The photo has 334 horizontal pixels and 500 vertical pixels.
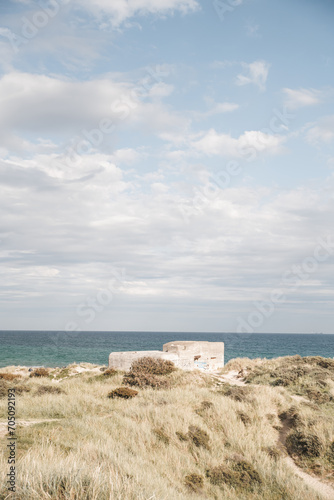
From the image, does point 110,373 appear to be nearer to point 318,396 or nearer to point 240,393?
point 240,393

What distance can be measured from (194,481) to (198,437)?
7.33 ft

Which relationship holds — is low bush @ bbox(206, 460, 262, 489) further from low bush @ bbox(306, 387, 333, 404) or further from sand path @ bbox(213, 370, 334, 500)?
low bush @ bbox(306, 387, 333, 404)

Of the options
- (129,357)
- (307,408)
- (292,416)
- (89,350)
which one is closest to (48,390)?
(129,357)

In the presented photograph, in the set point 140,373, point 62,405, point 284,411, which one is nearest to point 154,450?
point 62,405

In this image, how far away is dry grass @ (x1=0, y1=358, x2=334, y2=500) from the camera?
534 centimetres

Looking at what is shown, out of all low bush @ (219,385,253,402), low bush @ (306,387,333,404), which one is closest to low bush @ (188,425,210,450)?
low bush @ (219,385,253,402)

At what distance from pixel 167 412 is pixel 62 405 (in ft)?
12.2

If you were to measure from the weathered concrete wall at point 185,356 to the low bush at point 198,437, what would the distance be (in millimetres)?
10025

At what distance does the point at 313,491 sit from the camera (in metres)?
8.08

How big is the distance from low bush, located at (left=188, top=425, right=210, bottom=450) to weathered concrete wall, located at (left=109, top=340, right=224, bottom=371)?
10025 mm

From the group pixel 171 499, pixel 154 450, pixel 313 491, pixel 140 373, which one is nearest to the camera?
pixel 171 499

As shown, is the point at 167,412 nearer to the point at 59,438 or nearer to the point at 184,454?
the point at 184,454

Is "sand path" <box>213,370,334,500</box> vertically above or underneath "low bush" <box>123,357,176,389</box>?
underneath

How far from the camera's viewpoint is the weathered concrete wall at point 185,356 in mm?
21156
